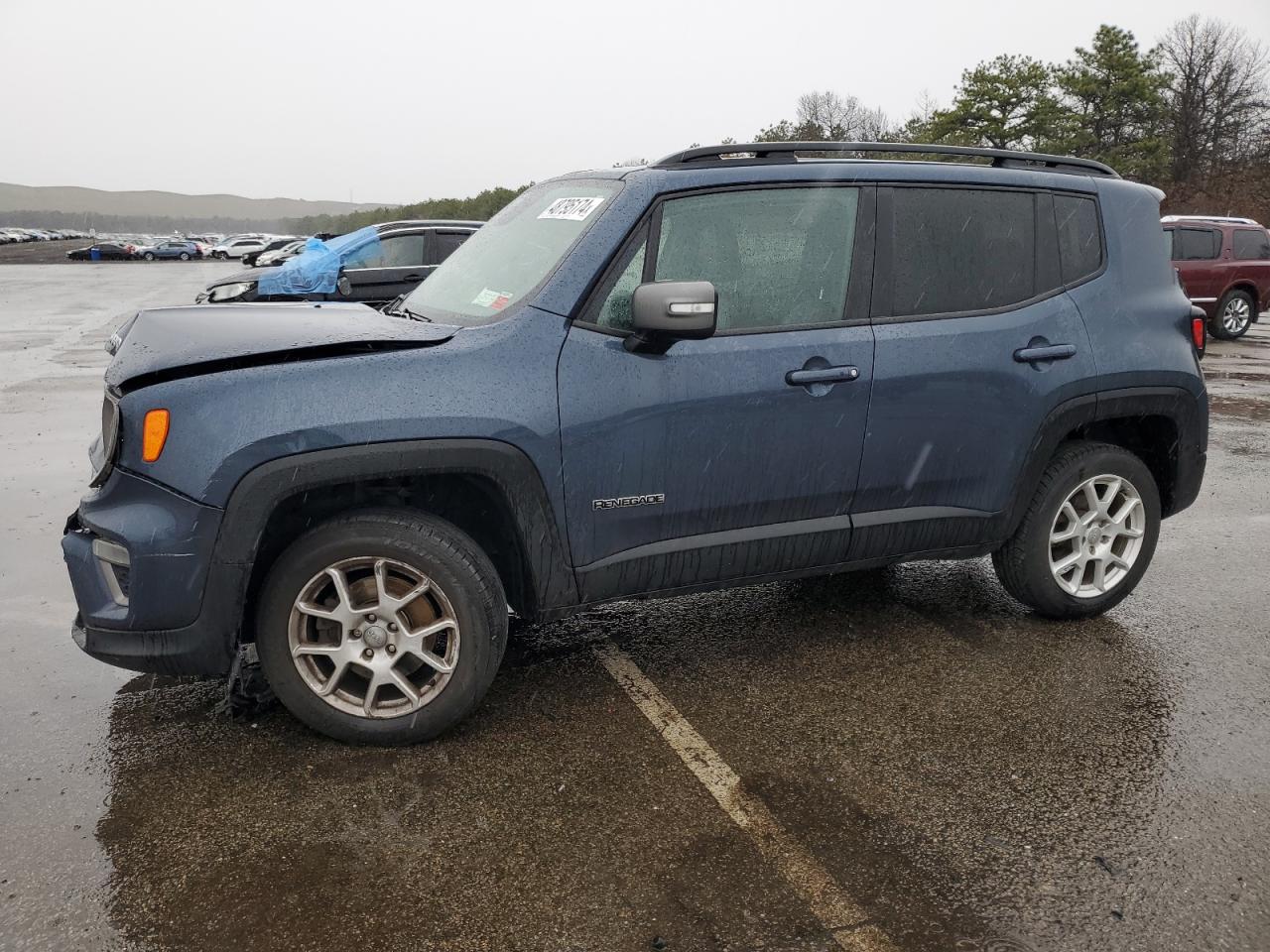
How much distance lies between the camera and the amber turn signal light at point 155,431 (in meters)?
2.99

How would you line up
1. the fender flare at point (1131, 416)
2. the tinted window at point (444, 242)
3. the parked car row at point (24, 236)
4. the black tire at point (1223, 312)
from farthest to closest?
the parked car row at point (24, 236) → the black tire at point (1223, 312) → the tinted window at point (444, 242) → the fender flare at point (1131, 416)

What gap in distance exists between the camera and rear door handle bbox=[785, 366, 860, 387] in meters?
3.61

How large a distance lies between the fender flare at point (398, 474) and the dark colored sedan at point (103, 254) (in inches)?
2384

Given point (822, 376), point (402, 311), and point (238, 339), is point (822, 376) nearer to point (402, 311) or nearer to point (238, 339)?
point (402, 311)

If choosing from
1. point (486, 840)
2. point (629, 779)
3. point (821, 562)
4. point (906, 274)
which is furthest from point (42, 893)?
point (906, 274)

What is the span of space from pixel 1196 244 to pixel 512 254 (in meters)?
16.8

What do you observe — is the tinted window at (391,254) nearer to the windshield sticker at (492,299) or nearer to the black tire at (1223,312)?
the windshield sticker at (492,299)

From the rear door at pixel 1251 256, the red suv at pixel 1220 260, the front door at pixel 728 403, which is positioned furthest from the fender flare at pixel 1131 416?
the rear door at pixel 1251 256

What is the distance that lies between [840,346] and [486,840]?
6.85 feet

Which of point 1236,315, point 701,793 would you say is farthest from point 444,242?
point 1236,315

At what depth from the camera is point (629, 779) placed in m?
3.15

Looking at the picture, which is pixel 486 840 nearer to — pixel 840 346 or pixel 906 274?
pixel 840 346

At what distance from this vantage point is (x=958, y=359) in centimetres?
391

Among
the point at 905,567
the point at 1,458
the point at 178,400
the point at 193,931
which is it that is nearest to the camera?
the point at 193,931
